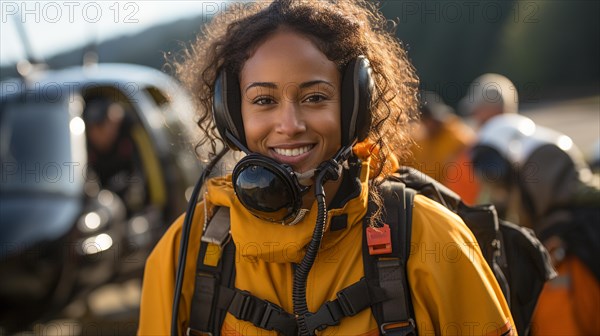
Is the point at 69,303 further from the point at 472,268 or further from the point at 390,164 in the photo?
the point at 472,268

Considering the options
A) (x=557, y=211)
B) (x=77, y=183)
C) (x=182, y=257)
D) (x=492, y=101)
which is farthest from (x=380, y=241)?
(x=492, y=101)

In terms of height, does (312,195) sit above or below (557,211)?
above

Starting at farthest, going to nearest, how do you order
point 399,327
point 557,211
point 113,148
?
point 113,148 → point 557,211 → point 399,327

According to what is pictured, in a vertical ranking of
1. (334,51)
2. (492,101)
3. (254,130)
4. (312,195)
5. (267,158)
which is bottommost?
(312,195)

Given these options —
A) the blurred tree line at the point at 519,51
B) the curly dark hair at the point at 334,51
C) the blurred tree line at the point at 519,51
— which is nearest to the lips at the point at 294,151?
the curly dark hair at the point at 334,51

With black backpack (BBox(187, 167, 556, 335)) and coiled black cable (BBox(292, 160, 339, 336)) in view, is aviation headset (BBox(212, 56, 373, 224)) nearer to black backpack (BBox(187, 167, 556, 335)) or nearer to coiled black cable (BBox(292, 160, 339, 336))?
→ coiled black cable (BBox(292, 160, 339, 336))

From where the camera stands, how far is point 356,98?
92.3 inches

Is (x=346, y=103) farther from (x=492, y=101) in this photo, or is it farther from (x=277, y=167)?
(x=492, y=101)

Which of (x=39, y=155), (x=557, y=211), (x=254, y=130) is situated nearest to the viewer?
(x=254, y=130)

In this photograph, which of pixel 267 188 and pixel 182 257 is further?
pixel 182 257

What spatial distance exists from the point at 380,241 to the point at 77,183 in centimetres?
387

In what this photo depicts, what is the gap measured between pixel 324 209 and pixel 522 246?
0.92 metres

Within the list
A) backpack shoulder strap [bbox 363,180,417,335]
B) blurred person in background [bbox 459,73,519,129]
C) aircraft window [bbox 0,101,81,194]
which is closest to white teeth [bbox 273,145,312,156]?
backpack shoulder strap [bbox 363,180,417,335]

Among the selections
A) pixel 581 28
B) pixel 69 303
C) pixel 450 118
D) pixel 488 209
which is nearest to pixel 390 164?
pixel 488 209
